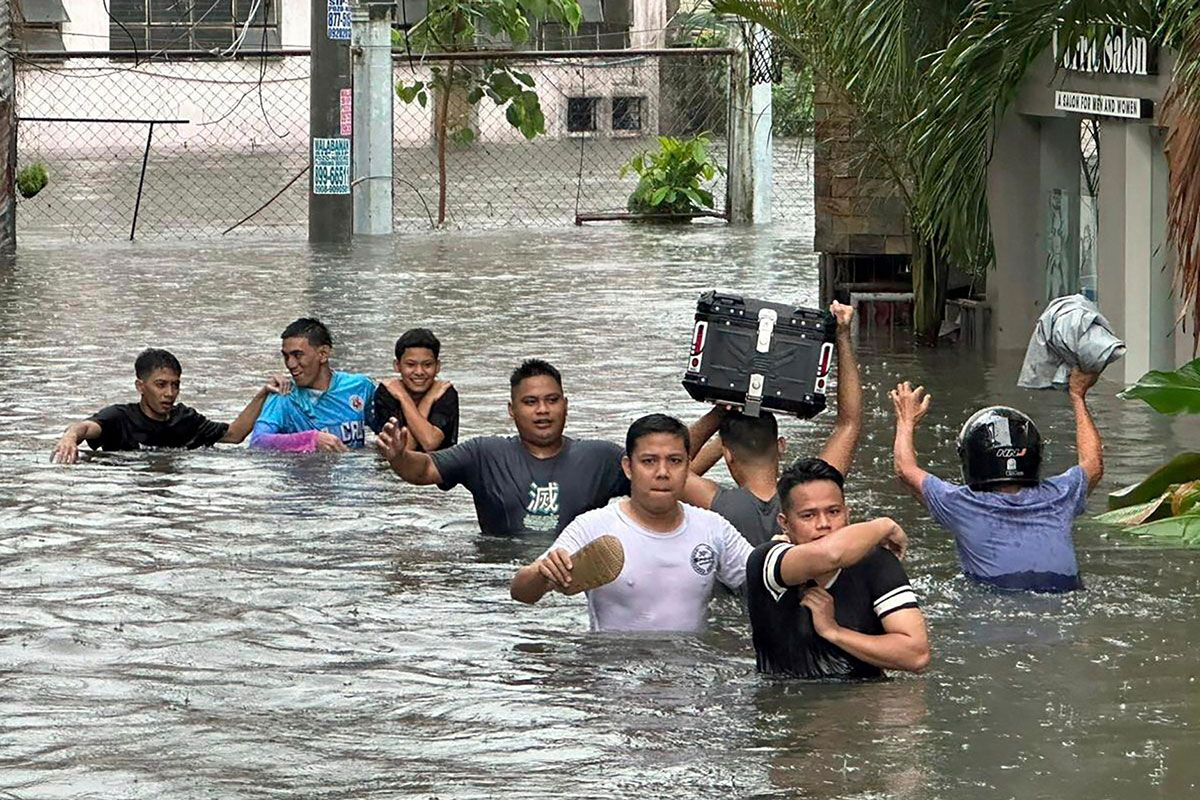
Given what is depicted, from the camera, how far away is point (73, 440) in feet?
44.8

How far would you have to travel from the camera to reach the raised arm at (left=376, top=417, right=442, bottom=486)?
1018 centimetres

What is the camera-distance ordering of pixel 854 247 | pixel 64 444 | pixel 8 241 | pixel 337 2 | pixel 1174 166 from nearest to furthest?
1. pixel 1174 166
2. pixel 64 444
3. pixel 854 247
4. pixel 8 241
5. pixel 337 2

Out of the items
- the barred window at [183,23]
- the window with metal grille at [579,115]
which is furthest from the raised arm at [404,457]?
the barred window at [183,23]

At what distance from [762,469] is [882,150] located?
10.4 metres

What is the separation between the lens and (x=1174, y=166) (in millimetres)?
11320

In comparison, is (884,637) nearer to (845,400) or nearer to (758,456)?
(758,456)

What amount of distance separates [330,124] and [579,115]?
52.3 feet

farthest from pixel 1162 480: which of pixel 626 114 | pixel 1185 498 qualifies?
pixel 626 114

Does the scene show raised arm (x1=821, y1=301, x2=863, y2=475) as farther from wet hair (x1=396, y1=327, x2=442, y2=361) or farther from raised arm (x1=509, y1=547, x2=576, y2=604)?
wet hair (x1=396, y1=327, x2=442, y2=361)

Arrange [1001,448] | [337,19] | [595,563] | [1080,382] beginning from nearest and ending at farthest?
[595,563]
[1001,448]
[1080,382]
[337,19]

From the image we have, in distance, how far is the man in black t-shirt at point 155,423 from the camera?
45.0 feet

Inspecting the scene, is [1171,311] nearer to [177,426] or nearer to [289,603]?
[177,426]

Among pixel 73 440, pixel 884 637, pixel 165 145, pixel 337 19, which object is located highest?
pixel 337 19

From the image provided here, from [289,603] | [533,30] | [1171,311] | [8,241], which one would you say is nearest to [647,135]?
[533,30]
